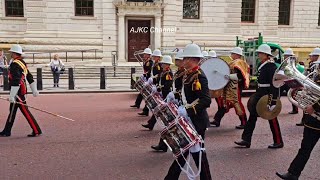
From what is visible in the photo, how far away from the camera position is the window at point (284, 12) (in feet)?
102

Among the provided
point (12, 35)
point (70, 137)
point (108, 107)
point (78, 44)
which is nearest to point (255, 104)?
point (70, 137)

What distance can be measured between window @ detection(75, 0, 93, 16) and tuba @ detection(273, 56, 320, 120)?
22.5 meters

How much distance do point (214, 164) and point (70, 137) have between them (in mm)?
3502

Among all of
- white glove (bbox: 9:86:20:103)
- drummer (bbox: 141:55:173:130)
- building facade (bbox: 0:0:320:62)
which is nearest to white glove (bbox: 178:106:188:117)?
drummer (bbox: 141:55:173:130)

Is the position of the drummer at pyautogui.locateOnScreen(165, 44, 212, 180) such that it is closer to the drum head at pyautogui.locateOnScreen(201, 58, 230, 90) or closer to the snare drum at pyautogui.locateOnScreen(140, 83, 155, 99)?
the snare drum at pyautogui.locateOnScreen(140, 83, 155, 99)

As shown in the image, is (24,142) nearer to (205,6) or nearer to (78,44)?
(78,44)

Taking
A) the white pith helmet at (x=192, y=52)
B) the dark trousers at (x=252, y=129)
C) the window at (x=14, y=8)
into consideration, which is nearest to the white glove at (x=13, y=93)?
the white pith helmet at (x=192, y=52)

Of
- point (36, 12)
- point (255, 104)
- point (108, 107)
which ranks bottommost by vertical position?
point (108, 107)

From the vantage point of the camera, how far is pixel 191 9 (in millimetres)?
28141

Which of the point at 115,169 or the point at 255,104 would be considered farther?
the point at 255,104

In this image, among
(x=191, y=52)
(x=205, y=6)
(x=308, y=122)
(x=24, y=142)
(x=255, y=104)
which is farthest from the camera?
(x=205, y=6)

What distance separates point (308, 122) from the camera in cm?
520

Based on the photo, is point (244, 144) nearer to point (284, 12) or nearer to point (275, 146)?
point (275, 146)

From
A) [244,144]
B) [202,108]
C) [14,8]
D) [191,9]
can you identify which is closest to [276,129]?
[244,144]
